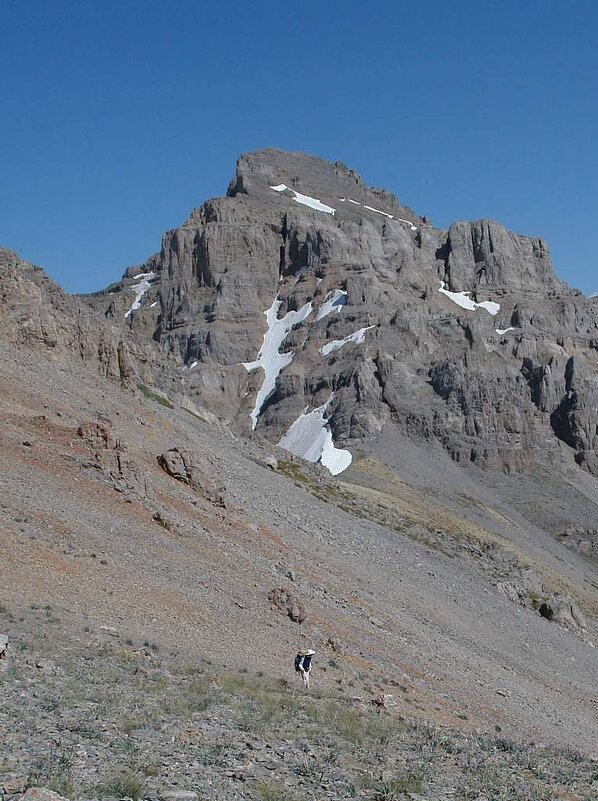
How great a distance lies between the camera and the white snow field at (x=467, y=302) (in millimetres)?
149625

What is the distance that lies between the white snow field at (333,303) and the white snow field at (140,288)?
35.1m

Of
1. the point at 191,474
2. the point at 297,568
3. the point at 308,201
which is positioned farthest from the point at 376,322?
the point at 297,568

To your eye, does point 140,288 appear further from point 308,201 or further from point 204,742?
point 204,742

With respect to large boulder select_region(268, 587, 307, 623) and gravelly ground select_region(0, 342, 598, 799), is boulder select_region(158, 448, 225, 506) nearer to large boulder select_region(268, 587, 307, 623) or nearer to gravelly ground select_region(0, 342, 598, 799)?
gravelly ground select_region(0, 342, 598, 799)

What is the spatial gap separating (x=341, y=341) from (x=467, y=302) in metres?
40.0

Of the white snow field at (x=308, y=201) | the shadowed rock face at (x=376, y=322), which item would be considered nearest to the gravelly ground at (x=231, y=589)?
the shadowed rock face at (x=376, y=322)

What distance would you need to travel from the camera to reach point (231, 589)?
26.6 metres

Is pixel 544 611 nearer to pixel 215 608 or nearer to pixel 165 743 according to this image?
pixel 215 608

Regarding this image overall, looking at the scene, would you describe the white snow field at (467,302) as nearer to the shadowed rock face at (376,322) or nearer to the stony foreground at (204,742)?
the shadowed rock face at (376,322)

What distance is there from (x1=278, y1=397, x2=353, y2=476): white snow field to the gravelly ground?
42948 mm

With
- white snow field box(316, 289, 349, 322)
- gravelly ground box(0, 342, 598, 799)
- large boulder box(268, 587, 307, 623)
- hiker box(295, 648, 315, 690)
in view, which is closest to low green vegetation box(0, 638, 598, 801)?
gravelly ground box(0, 342, 598, 799)

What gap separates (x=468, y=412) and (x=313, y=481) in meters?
47.2

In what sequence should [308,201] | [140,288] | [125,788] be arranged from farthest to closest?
[308,201] → [140,288] → [125,788]

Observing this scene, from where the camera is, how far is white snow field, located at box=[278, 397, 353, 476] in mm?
93938
